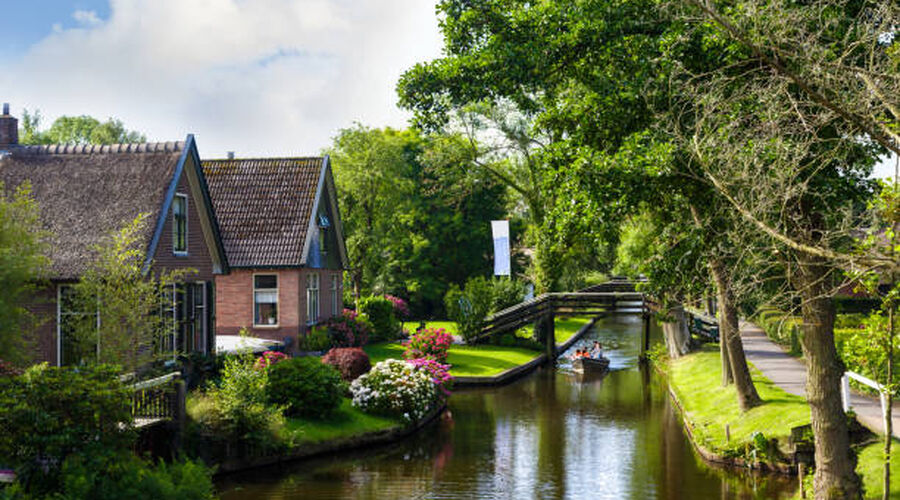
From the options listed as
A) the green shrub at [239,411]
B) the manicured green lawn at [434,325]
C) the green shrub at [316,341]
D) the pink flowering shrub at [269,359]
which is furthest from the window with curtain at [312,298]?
the green shrub at [239,411]

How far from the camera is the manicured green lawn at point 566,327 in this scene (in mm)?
52031

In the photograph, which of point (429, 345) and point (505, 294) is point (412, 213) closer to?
point (505, 294)

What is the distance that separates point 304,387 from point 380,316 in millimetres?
19521

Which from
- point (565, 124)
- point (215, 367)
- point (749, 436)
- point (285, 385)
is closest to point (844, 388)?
point (749, 436)

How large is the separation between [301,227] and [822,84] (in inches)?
1012

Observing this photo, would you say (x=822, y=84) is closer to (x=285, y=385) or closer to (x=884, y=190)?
(x=884, y=190)

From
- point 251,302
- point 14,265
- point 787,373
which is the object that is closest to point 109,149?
point 14,265

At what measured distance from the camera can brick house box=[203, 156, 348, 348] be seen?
108 feet

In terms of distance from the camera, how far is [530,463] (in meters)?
21.1

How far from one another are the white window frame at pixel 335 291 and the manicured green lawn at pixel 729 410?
15.4m

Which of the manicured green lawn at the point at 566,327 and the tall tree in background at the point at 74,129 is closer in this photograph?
the manicured green lawn at the point at 566,327

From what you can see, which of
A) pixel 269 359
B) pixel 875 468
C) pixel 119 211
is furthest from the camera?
pixel 269 359

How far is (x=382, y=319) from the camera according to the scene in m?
41.5

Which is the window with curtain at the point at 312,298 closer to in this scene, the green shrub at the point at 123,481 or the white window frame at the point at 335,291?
the white window frame at the point at 335,291
